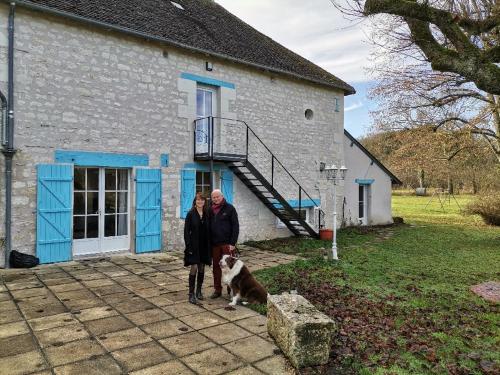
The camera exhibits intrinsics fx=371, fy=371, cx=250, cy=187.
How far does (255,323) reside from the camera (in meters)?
4.80

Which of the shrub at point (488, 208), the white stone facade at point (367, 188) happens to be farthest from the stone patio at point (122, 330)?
the shrub at point (488, 208)

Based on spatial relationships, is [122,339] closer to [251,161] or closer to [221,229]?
[221,229]

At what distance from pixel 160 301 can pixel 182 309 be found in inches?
20.8

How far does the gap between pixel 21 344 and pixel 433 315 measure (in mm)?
5175

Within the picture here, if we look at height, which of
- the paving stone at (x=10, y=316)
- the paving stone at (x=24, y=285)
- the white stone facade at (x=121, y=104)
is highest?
the white stone facade at (x=121, y=104)

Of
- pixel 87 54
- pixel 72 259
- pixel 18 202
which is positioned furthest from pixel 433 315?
pixel 87 54

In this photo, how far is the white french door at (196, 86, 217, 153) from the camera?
10.5m

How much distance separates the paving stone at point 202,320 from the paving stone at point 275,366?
1143 millimetres

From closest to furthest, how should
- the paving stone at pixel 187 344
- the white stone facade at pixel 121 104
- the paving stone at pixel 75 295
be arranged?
the paving stone at pixel 187 344 → the paving stone at pixel 75 295 → the white stone facade at pixel 121 104

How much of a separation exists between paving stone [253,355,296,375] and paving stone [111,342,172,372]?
3.08 feet

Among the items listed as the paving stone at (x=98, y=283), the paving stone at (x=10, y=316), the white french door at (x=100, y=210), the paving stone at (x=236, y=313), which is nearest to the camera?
the paving stone at (x=10, y=316)

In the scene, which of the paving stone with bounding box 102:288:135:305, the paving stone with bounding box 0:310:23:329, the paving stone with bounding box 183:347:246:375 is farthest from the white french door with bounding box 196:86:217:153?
the paving stone with bounding box 183:347:246:375

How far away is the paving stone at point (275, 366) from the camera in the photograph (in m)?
3.57

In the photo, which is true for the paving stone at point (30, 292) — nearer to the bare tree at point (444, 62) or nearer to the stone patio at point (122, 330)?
the stone patio at point (122, 330)
